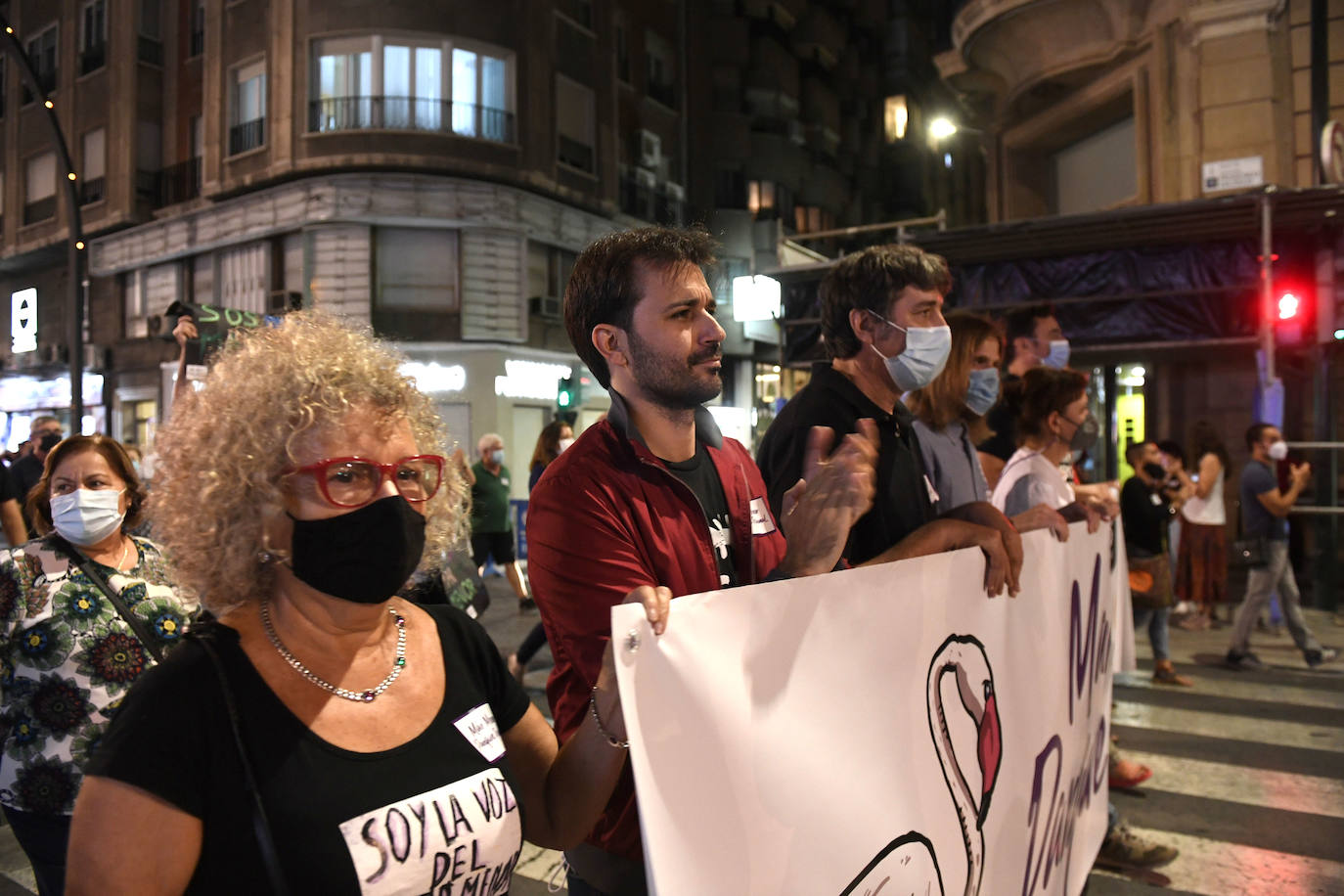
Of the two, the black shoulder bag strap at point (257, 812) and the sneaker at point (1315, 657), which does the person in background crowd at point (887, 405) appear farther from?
the sneaker at point (1315, 657)

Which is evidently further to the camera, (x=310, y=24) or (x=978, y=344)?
(x=310, y=24)

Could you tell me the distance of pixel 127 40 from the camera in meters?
23.0

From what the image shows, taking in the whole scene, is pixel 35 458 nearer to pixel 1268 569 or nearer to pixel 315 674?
pixel 315 674

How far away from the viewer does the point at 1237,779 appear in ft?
17.0

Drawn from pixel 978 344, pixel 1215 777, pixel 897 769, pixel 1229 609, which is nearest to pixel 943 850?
pixel 897 769

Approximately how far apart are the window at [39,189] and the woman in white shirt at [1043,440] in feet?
94.2

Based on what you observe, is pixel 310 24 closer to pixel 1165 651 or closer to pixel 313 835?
pixel 1165 651

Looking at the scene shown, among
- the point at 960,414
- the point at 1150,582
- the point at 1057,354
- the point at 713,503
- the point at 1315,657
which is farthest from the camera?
the point at 1315,657

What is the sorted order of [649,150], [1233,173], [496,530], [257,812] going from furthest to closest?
[649,150]
[1233,173]
[496,530]
[257,812]

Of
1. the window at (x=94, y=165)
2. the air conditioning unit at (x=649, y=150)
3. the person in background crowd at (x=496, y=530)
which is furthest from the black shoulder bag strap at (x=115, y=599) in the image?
the window at (x=94, y=165)

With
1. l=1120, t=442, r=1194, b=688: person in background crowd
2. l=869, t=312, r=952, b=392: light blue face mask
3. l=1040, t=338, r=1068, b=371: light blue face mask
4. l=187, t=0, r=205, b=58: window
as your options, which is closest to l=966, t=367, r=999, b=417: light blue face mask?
l=869, t=312, r=952, b=392: light blue face mask

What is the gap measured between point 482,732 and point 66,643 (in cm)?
181

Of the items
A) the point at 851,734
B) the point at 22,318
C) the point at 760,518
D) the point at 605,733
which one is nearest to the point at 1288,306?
the point at 760,518

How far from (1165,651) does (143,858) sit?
7.56 m
